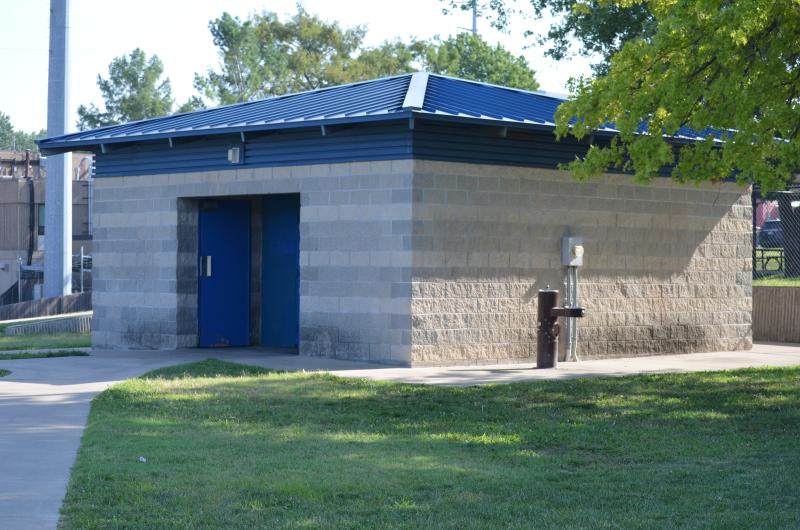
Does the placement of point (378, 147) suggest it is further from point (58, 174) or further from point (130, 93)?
point (130, 93)

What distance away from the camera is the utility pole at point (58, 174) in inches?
1281

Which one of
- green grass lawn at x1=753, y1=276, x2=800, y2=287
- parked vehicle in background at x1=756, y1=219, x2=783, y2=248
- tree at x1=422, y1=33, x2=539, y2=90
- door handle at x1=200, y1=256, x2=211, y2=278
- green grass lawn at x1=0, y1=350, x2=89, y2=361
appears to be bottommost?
green grass lawn at x1=0, y1=350, x2=89, y2=361

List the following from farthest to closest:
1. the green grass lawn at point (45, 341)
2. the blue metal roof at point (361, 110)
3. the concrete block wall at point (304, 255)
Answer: the green grass lawn at point (45, 341)
the concrete block wall at point (304, 255)
the blue metal roof at point (361, 110)

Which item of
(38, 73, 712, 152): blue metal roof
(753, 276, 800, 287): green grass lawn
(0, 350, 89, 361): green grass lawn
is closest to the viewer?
(38, 73, 712, 152): blue metal roof

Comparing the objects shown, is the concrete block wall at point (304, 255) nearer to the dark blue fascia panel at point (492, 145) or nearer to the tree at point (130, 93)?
the dark blue fascia panel at point (492, 145)

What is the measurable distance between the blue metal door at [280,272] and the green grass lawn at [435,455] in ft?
15.5

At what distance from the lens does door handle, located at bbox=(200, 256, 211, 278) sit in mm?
20609

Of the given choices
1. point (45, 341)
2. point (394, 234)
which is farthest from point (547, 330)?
point (45, 341)

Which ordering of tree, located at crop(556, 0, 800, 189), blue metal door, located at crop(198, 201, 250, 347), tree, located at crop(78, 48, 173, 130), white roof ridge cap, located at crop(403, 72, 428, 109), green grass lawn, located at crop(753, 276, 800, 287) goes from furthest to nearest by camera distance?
tree, located at crop(78, 48, 173, 130)
green grass lawn, located at crop(753, 276, 800, 287)
blue metal door, located at crop(198, 201, 250, 347)
white roof ridge cap, located at crop(403, 72, 428, 109)
tree, located at crop(556, 0, 800, 189)

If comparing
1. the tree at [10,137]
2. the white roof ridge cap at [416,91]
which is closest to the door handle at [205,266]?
the white roof ridge cap at [416,91]

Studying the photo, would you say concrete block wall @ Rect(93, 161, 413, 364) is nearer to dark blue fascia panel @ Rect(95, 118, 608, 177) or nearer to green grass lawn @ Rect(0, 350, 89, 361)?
dark blue fascia panel @ Rect(95, 118, 608, 177)

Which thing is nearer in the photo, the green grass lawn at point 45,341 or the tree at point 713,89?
the tree at point 713,89

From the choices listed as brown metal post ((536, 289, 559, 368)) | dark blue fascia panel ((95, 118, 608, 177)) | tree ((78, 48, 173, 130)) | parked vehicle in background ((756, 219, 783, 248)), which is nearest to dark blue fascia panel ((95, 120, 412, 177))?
dark blue fascia panel ((95, 118, 608, 177))

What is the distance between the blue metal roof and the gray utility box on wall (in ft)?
6.38
